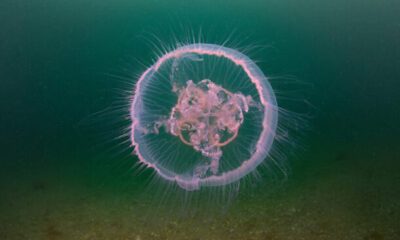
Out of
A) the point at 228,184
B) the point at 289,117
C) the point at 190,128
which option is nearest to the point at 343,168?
the point at 289,117

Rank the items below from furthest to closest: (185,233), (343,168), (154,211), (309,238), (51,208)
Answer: (343,168) < (51,208) < (154,211) < (185,233) < (309,238)

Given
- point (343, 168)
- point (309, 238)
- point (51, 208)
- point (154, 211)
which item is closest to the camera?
point (309, 238)

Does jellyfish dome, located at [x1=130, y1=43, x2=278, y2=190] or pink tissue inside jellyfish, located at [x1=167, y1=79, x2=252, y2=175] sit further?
pink tissue inside jellyfish, located at [x1=167, y1=79, x2=252, y2=175]

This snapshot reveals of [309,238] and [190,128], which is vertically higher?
[190,128]

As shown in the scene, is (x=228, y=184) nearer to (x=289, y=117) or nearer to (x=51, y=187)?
(x=289, y=117)

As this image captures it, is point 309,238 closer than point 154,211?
Yes

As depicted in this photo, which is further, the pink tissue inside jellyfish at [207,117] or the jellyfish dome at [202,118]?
the pink tissue inside jellyfish at [207,117]

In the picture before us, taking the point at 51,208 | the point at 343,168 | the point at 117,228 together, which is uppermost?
the point at 51,208
